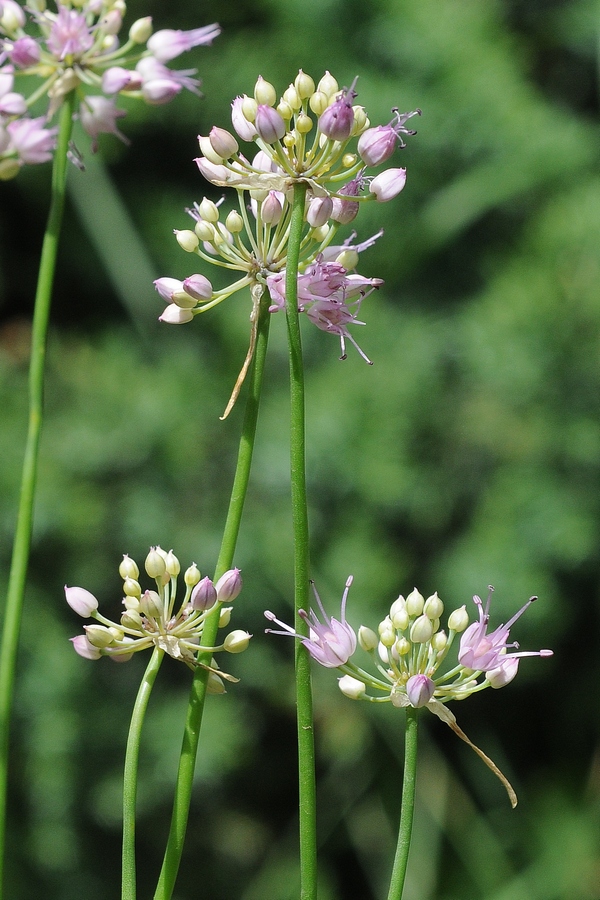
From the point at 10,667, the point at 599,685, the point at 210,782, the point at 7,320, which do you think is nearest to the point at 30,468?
the point at 10,667

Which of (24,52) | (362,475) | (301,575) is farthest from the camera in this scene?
(362,475)

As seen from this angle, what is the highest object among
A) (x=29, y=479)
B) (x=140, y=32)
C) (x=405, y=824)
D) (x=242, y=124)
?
(x=140, y=32)

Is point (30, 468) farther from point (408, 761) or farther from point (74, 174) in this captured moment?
point (74, 174)

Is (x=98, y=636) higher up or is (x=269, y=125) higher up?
(x=269, y=125)

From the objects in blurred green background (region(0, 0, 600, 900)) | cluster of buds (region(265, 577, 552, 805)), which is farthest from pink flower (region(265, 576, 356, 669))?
blurred green background (region(0, 0, 600, 900))

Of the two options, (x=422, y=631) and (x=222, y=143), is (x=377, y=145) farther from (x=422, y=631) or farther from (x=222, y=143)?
(x=422, y=631)

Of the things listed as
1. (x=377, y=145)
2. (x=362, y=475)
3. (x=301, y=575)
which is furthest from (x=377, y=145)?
(x=362, y=475)

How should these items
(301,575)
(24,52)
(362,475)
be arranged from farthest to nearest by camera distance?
(362,475) → (24,52) → (301,575)

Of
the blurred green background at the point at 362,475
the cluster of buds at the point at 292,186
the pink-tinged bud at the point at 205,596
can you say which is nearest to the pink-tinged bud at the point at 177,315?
the cluster of buds at the point at 292,186

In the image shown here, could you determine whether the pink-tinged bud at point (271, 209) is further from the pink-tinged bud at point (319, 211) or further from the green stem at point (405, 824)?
the green stem at point (405, 824)
